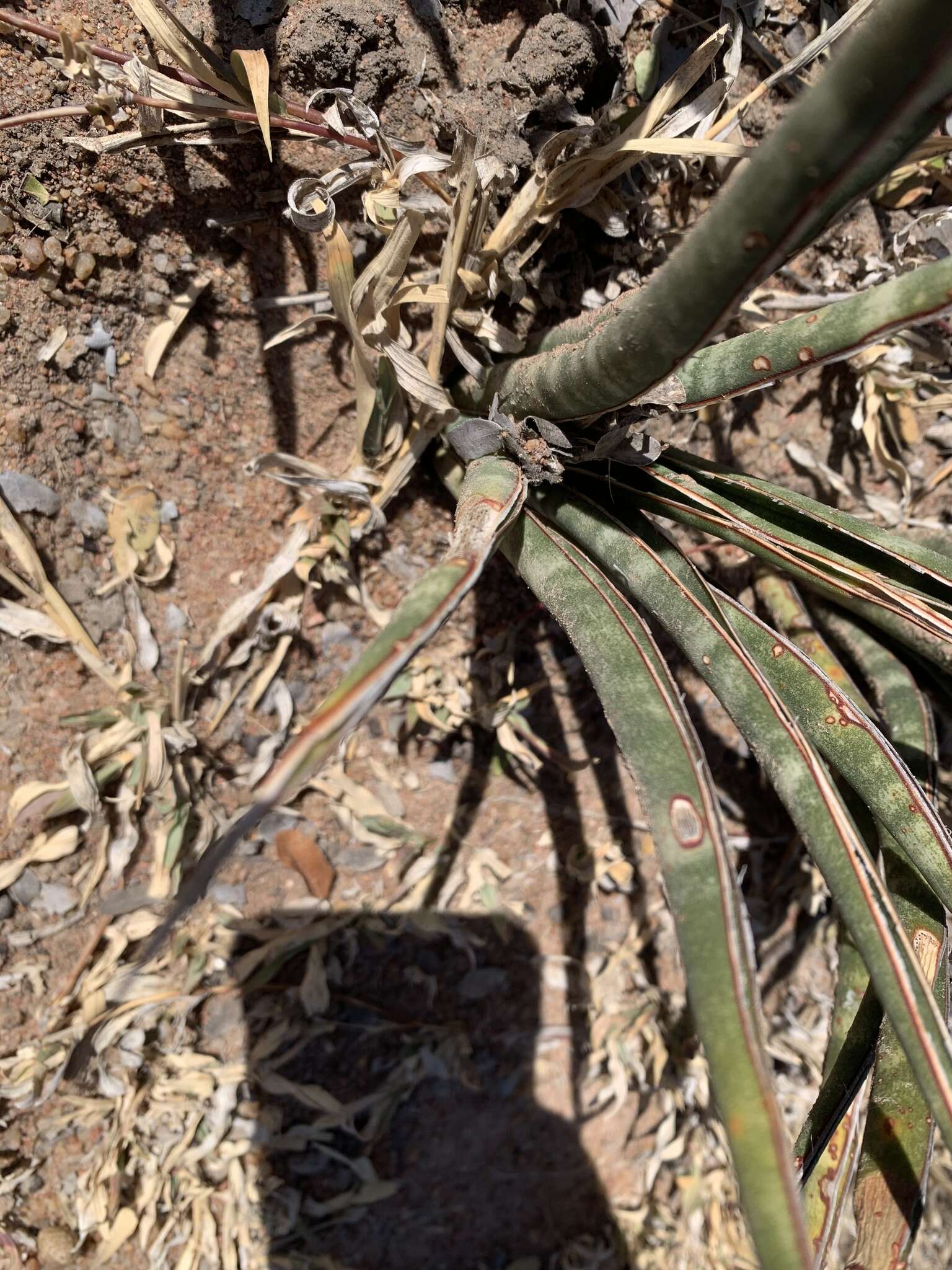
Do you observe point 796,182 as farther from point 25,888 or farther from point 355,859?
point 25,888

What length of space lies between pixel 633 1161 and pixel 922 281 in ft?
5.78

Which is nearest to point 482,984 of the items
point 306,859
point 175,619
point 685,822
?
point 306,859

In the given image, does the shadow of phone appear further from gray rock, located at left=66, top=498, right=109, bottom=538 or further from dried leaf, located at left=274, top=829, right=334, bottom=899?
gray rock, located at left=66, top=498, right=109, bottom=538

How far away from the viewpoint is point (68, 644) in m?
1.20

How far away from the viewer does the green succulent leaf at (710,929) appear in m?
0.46

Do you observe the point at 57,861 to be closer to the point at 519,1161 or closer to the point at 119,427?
the point at 119,427

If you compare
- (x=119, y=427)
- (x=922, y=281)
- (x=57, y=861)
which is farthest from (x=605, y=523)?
(x=57, y=861)

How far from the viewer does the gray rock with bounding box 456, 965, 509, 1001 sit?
152 cm

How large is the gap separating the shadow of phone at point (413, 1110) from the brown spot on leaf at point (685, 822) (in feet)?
3.37

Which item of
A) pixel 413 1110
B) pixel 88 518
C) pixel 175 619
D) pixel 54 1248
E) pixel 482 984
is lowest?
pixel 54 1248

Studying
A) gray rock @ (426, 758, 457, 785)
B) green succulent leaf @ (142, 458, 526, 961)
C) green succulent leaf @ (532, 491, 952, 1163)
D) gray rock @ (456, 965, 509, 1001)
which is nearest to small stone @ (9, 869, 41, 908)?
gray rock @ (426, 758, 457, 785)

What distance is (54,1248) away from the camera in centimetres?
132

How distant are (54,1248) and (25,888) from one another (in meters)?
0.63

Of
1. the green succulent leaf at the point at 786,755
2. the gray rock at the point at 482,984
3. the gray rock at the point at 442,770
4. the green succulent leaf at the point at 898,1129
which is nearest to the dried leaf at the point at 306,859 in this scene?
the gray rock at the point at 442,770
